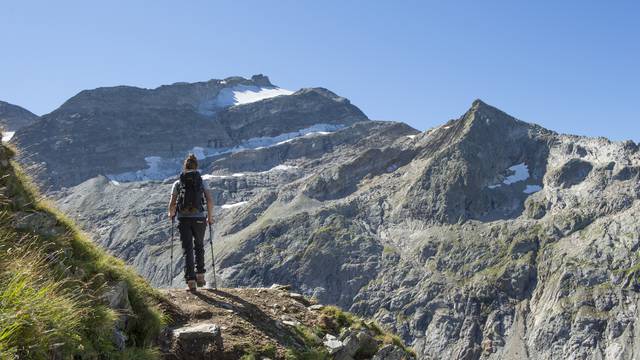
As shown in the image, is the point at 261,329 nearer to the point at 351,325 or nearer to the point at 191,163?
the point at 351,325

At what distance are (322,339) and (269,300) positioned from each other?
2.07 m

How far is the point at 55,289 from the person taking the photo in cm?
770

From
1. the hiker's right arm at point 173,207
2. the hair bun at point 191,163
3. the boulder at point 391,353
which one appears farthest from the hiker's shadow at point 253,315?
the hair bun at point 191,163

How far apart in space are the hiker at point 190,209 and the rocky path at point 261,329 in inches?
41.5

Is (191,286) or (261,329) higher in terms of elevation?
(191,286)

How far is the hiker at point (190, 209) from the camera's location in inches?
570

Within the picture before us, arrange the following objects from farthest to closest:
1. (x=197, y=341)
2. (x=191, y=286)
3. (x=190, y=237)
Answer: (x=190, y=237) < (x=191, y=286) < (x=197, y=341)

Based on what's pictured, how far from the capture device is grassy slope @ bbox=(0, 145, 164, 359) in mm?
5957

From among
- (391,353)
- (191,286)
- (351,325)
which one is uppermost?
(191,286)

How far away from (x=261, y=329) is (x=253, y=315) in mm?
725

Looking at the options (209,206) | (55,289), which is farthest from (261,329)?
→ (55,289)

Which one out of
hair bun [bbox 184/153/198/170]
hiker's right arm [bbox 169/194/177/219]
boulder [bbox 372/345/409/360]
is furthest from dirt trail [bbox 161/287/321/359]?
hair bun [bbox 184/153/198/170]

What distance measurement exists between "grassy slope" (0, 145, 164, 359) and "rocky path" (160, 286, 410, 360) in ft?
2.37

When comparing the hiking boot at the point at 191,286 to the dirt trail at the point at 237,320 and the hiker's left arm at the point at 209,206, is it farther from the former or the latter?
the hiker's left arm at the point at 209,206
